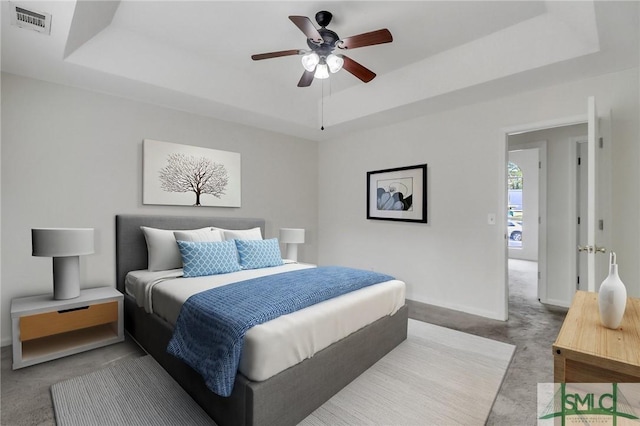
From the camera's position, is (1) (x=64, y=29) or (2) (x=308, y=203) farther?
(2) (x=308, y=203)

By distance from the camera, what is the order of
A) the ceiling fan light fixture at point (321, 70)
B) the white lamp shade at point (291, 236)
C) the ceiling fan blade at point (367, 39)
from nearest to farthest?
the ceiling fan blade at point (367, 39) < the ceiling fan light fixture at point (321, 70) < the white lamp shade at point (291, 236)

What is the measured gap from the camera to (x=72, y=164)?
2.89 meters

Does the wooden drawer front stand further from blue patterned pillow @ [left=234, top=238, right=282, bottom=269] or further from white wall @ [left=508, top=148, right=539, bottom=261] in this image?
white wall @ [left=508, top=148, right=539, bottom=261]

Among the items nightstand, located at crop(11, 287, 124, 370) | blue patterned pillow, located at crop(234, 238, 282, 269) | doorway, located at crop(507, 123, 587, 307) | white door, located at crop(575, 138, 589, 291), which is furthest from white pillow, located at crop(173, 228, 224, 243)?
white door, located at crop(575, 138, 589, 291)

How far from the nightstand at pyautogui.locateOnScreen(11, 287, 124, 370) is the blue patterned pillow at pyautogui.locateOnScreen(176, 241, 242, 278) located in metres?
0.67

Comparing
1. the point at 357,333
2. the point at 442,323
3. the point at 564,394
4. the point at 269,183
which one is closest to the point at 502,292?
the point at 442,323

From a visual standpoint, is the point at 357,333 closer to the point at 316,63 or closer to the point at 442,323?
the point at 442,323

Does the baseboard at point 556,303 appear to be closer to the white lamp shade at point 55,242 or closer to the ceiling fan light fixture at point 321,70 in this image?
the ceiling fan light fixture at point 321,70

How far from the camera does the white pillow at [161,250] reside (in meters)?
3.02

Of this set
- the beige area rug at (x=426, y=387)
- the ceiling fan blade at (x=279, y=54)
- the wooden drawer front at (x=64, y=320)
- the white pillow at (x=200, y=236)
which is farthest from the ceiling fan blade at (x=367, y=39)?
the wooden drawer front at (x=64, y=320)

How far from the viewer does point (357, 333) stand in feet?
7.02

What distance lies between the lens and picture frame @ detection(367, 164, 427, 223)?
156 inches

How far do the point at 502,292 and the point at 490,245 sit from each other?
1.72 feet

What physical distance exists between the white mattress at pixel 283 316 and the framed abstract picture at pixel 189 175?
3.08 feet
